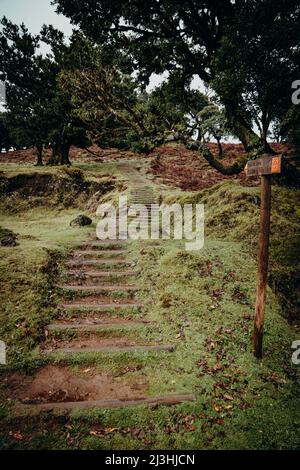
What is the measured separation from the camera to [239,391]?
4.86 m

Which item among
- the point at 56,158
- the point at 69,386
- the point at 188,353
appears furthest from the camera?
the point at 56,158

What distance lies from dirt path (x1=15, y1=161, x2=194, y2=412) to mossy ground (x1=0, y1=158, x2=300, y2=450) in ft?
0.48

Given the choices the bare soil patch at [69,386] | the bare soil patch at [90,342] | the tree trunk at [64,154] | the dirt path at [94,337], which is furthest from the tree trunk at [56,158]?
the bare soil patch at [69,386]

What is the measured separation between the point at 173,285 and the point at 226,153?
20599mm

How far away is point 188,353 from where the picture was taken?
5695 millimetres

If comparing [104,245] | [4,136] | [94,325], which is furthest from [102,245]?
[4,136]

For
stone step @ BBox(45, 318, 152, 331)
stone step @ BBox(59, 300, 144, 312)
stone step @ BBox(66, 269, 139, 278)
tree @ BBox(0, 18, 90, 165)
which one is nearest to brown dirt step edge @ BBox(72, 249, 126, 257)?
stone step @ BBox(66, 269, 139, 278)

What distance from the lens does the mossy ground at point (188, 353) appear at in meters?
4.13

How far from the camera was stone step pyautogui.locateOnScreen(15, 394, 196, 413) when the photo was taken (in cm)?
452

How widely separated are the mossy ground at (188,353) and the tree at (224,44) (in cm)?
351

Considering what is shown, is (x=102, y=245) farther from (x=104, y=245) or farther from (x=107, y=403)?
(x=107, y=403)

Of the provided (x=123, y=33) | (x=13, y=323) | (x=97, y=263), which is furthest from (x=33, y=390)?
(x=123, y=33)

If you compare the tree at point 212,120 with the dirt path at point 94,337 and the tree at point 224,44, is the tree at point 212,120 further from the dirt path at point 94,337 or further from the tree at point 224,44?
the dirt path at point 94,337

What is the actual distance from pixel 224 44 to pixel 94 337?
9.44 m
